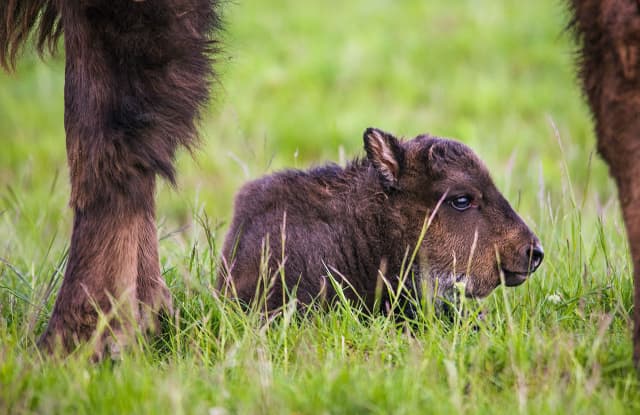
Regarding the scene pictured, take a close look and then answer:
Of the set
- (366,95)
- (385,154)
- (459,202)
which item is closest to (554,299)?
(459,202)

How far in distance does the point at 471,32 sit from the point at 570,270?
310 inches

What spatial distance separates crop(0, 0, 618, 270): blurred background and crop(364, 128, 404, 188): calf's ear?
352cm

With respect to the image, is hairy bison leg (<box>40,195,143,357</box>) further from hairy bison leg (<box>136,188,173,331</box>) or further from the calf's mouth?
the calf's mouth

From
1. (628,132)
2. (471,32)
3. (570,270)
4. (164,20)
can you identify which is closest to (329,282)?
(570,270)

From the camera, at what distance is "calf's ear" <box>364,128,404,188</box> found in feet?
15.3

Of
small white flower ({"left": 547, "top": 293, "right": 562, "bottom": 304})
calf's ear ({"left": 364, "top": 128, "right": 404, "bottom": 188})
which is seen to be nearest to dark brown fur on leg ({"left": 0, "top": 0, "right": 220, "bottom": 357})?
calf's ear ({"left": 364, "top": 128, "right": 404, "bottom": 188})

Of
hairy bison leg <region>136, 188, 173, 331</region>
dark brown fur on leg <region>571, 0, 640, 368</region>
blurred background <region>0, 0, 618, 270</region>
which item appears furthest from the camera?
blurred background <region>0, 0, 618, 270</region>

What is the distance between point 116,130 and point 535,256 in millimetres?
2064

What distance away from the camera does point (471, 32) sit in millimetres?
11867

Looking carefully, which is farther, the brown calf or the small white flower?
the small white flower

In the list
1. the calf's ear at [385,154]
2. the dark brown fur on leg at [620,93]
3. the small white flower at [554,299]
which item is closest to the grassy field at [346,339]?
the small white flower at [554,299]

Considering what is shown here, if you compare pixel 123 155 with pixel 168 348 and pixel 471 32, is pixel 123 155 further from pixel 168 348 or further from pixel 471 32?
pixel 471 32

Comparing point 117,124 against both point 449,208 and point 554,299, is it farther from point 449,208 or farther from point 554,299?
point 554,299

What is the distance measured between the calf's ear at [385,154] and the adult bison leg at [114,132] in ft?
3.54
